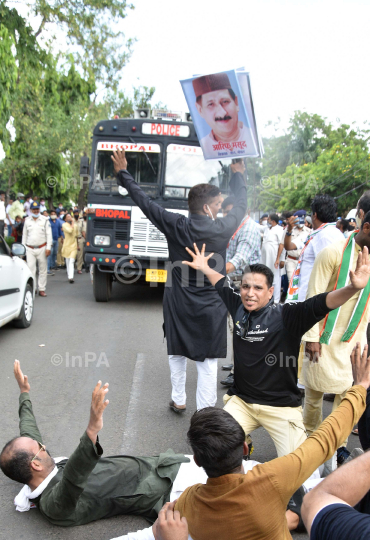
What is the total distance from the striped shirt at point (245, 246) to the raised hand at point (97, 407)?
293 centimetres

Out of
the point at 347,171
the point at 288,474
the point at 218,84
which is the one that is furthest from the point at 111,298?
the point at 347,171

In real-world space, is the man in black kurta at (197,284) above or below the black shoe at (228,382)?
above

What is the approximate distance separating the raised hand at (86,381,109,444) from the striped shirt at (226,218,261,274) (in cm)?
293

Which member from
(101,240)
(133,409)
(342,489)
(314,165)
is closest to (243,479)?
(342,489)

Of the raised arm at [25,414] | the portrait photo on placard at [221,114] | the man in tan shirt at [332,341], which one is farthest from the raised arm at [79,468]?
the portrait photo on placard at [221,114]

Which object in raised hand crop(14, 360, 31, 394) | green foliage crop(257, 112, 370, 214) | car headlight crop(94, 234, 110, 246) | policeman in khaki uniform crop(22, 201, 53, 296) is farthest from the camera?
green foliage crop(257, 112, 370, 214)

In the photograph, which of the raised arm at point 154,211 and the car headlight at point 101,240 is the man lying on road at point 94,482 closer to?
the raised arm at point 154,211

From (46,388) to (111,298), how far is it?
5184mm

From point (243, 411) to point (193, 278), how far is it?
124 centimetres

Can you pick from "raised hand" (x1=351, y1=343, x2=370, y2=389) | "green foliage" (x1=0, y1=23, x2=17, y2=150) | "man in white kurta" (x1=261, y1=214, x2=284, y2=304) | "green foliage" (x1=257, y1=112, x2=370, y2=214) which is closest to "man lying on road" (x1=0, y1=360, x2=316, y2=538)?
"raised hand" (x1=351, y1=343, x2=370, y2=389)

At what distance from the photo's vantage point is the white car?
6.50 m

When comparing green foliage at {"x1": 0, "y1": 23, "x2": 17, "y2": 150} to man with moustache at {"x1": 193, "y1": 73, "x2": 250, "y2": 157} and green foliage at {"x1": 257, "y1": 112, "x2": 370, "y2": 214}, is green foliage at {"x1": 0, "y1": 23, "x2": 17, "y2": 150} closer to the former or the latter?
man with moustache at {"x1": 193, "y1": 73, "x2": 250, "y2": 157}

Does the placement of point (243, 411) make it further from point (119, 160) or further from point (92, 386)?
point (92, 386)

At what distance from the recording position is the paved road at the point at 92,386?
295 centimetres
